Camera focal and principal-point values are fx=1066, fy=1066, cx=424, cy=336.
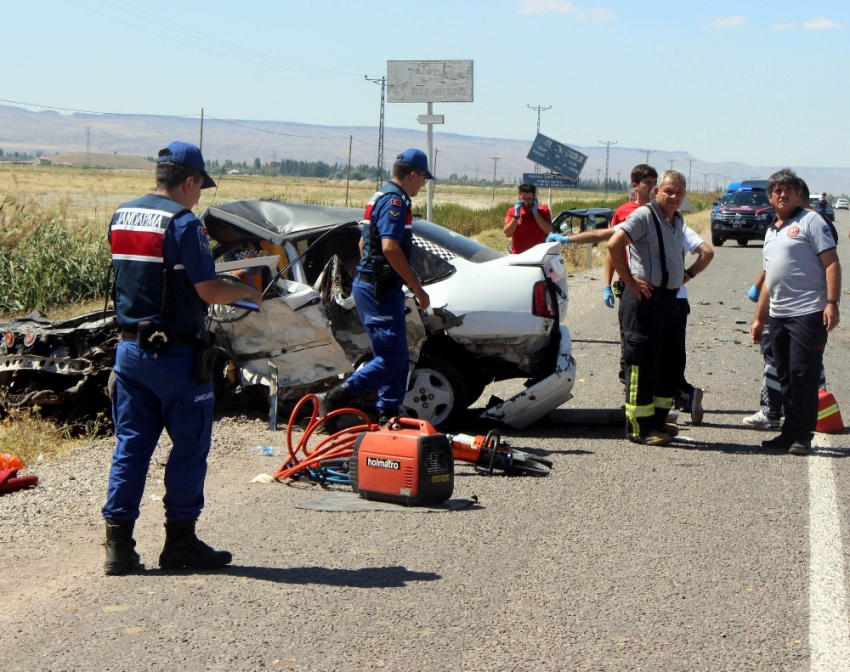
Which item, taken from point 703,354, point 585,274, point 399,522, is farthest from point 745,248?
point 399,522

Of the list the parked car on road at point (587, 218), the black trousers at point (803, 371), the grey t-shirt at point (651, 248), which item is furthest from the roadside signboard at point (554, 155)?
the black trousers at point (803, 371)

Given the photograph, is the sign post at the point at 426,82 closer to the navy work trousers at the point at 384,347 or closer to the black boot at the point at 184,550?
the navy work trousers at the point at 384,347

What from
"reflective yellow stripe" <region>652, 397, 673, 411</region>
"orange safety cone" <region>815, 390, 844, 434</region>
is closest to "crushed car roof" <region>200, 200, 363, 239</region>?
"reflective yellow stripe" <region>652, 397, 673, 411</region>

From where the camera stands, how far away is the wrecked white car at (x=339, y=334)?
756cm

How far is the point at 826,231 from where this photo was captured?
23.5ft

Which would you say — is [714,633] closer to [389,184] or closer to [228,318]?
[389,184]

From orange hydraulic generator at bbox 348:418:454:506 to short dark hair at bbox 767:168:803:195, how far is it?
3127 millimetres

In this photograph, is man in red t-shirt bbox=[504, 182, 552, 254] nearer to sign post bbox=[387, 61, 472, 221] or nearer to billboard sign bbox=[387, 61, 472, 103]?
sign post bbox=[387, 61, 472, 221]

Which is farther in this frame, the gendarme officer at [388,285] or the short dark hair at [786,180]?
the short dark hair at [786,180]

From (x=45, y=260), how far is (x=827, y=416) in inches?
417

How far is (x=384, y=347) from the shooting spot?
6984 millimetres

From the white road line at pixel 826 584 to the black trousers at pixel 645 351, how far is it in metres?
1.26

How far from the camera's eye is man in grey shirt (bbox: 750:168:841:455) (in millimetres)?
7176

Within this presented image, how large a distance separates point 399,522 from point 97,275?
1032 centimetres
